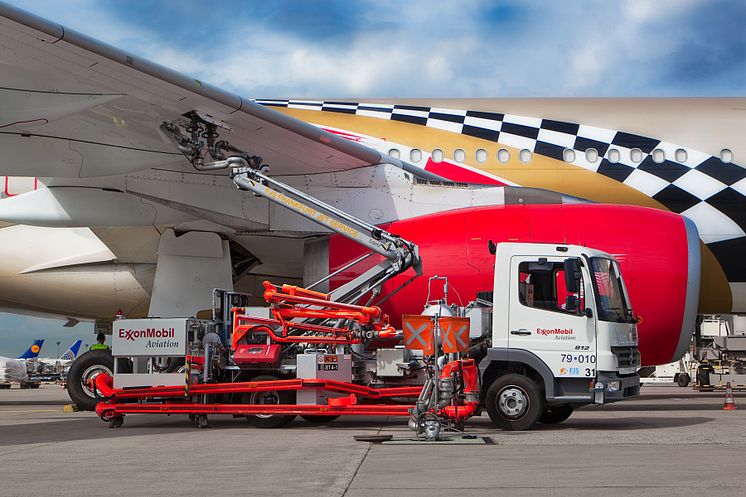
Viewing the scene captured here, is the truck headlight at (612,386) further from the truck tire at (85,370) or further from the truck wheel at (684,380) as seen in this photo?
the truck wheel at (684,380)

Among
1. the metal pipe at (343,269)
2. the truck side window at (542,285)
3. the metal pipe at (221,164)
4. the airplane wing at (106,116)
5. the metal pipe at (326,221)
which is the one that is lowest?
the truck side window at (542,285)

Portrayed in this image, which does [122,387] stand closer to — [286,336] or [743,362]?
[286,336]

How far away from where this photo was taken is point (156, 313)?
13.7 meters

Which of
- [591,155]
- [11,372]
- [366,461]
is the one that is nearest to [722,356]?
[591,155]

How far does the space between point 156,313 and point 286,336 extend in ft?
10.5

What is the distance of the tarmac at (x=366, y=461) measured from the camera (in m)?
5.89

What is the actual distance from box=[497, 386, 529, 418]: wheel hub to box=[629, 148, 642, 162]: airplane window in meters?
5.64

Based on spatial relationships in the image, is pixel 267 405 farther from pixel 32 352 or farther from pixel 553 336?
pixel 32 352

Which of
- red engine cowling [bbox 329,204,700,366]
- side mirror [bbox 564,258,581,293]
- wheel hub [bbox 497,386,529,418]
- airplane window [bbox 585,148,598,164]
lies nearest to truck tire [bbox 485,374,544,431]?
wheel hub [bbox 497,386,529,418]

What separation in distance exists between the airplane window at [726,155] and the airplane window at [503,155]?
3.24m

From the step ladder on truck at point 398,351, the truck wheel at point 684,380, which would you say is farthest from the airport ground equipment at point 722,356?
the step ladder on truck at point 398,351

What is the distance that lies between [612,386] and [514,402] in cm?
107

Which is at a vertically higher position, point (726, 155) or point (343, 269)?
point (726, 155)

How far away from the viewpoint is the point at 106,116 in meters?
12.2
